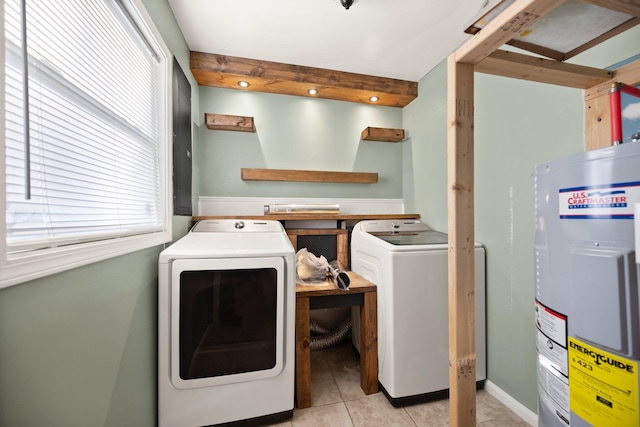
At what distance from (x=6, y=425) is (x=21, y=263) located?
36 cm

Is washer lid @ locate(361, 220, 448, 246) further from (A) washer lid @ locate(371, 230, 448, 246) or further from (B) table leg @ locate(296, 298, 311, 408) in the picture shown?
(B) table leg @ locate(296, 298, 311, 408)

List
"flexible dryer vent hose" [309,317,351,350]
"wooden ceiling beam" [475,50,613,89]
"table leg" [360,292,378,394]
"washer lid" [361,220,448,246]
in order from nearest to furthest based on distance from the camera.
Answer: "wooden ceiling beam" [475,50,613,89]
"table leg" [360,292,378,394]
"washer lid" [361,220,448,246]
"flexible dryer vent hose" [309,317,351,350]

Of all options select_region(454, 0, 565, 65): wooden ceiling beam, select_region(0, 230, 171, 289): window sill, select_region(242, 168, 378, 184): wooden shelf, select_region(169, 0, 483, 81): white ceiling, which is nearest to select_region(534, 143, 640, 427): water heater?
select_region(454, 0, 565, 65): wooden ceiling beam

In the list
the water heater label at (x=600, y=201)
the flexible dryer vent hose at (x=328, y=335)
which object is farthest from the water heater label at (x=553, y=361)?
the flexible dryer vent hose at (x=328, y=335)

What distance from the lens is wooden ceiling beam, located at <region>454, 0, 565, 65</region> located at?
0.62 metres

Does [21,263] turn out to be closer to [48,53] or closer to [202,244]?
[48,53]

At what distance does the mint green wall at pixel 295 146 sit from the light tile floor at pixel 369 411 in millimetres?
1647

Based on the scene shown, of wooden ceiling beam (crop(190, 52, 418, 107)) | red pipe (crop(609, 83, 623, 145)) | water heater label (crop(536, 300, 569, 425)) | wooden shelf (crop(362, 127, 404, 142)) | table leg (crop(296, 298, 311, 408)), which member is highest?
wooden ceiling beam (crop(190, 52, 418, 107))

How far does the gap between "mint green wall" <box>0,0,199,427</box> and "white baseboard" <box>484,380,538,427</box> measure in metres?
2.05

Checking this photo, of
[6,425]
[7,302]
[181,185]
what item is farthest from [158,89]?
[6,425]

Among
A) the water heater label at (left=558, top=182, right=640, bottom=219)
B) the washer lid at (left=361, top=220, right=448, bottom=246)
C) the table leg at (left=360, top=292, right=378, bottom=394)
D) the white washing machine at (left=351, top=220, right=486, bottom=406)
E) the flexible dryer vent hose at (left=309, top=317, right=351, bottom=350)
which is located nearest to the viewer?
the water heater label at (left=558, top=182, right=640, bottom=219)

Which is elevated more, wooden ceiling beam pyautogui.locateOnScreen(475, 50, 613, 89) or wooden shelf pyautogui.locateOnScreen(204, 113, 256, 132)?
wooden shelf pyautogui.locateOnScreen(204, 113, 256, 132)

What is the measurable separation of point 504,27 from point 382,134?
1920 millimetres

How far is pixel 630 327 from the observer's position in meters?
0.56
